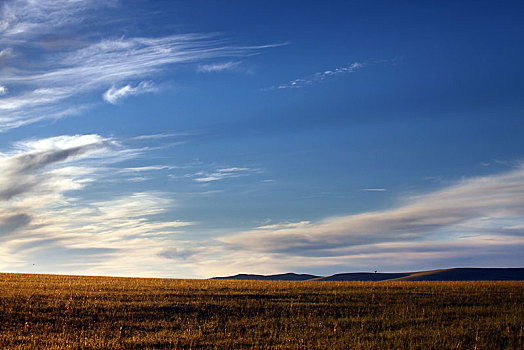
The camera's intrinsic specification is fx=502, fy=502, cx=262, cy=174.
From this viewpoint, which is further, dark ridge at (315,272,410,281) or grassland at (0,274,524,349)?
dark ridge at (315,272,410,281)

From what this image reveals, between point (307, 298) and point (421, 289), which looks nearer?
point (307, 298)

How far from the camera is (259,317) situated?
28328 mm

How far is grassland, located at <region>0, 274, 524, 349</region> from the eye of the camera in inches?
908

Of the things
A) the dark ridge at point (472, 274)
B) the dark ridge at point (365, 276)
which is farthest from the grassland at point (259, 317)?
the dark ridge at point (365, 276)

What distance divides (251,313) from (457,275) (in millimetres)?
98184

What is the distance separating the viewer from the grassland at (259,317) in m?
23.1

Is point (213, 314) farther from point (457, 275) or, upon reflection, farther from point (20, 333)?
point (457, 275)

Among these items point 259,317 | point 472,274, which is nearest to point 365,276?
point 472,274

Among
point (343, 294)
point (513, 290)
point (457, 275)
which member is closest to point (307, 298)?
point (343, 294)

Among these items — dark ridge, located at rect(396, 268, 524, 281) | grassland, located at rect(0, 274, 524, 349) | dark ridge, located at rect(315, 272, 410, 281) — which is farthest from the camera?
dark ridge, located at rect(315, 272, 410, 281)

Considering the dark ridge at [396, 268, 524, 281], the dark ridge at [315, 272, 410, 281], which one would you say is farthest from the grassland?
the dark ridge at [315, 272, 410, 281]

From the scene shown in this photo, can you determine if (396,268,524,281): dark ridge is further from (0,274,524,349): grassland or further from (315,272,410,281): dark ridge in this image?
(0,274,524,349): grassland

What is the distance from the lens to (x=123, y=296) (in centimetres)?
3425

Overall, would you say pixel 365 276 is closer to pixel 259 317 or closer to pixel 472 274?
pixel 472 274
